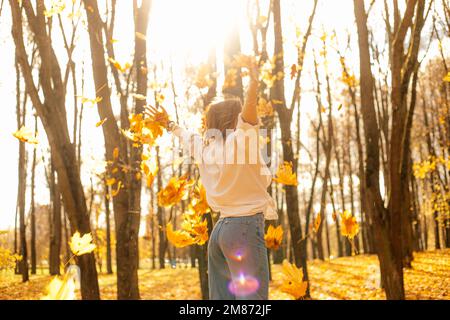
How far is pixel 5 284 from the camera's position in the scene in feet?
14.6

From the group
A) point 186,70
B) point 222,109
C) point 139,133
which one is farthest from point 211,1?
point 186,70

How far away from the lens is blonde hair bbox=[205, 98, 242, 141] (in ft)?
7.75

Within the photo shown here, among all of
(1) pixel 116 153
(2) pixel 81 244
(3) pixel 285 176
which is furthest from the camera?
(1) pixel 116 153

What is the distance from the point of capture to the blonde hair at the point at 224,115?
236 cm

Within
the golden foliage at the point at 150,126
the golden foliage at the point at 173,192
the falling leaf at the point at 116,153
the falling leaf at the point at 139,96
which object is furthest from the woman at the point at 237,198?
the falling leaf at the point at 116,153

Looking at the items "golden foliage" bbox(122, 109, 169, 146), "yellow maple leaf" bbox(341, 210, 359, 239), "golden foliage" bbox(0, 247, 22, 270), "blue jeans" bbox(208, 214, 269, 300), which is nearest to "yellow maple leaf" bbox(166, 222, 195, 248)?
"golden foliage" bbox(122, 109, 169, 146)

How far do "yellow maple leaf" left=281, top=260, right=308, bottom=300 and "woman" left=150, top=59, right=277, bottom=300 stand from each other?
781 mm

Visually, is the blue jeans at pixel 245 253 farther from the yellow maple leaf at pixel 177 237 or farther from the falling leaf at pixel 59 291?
the yellow maple leaf at pixel 177 237

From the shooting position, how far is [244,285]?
86.2 inches

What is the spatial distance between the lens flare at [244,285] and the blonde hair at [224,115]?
0.75 m

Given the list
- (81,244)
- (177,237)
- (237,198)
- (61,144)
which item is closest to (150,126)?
(61,144)

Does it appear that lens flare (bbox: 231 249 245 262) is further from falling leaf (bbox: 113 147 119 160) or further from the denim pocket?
falling leaf (bbox: 113 147 119 160)

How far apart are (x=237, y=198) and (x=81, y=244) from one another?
133 centimetres

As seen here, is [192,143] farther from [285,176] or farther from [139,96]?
[139,96]
